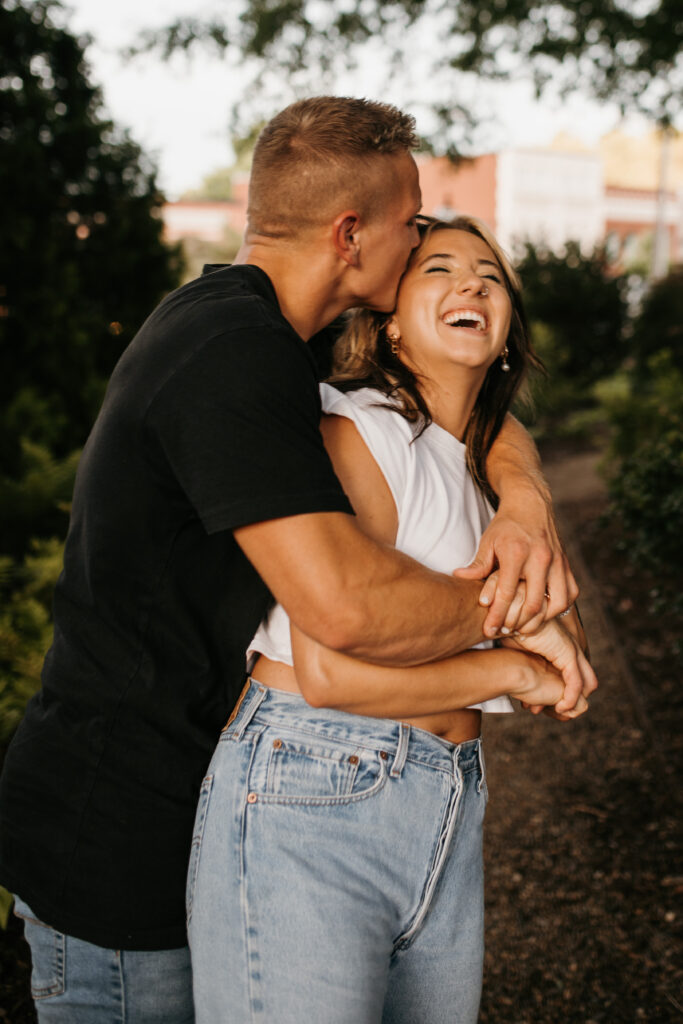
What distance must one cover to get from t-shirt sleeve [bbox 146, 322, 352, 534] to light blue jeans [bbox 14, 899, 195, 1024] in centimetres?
95

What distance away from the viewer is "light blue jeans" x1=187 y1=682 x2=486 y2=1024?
5.28 feet

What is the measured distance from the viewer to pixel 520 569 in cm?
189

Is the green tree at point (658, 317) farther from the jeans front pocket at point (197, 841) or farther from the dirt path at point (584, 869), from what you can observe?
the jeans front pocket at point (197, 841)

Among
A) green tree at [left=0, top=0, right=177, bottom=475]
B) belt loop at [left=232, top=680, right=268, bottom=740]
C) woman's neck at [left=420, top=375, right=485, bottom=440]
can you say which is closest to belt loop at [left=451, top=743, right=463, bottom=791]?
belt loop at [left=232, top=680, right=268, bottom=740]

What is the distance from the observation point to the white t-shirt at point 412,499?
1867 millimetres

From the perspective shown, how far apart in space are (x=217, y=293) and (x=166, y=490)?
15.4 inches

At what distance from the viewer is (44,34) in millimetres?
6191

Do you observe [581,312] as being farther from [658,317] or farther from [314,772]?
[314,772]

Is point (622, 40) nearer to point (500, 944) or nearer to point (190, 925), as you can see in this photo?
point (500, 944)

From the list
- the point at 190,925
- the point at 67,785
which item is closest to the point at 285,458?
the point at 67,785

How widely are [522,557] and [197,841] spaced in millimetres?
884

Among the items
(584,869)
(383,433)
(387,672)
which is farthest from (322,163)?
(584,869)

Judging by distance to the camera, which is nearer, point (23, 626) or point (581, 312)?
point (23, 626)

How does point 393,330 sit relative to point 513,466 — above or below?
above
